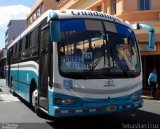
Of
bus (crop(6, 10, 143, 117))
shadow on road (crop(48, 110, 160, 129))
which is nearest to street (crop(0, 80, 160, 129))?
shadow on road (crop(48, 110, 160, 129))

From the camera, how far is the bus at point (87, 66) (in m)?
8.98

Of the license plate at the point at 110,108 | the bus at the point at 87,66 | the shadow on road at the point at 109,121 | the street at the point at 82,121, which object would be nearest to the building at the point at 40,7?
the street at the point at 82,121

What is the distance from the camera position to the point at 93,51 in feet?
30.8

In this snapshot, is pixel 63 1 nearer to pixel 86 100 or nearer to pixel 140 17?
pixel 140 17

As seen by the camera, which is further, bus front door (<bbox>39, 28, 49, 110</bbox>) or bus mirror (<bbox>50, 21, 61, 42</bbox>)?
bus front door (<bbox>39, 28, 49, 110</bbox>)

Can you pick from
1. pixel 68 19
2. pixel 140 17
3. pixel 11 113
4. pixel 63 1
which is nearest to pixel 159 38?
pixel 140 17

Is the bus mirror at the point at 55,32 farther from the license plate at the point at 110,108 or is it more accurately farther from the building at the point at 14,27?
the building at the point at 14,27

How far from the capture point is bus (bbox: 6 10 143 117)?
29.5ft

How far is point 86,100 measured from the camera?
9.08 meters

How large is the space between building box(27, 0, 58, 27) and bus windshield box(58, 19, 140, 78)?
40.9 metres

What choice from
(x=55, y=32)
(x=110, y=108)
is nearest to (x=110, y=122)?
(x=110, y=108)

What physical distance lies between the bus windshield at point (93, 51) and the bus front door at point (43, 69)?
2.90 ft

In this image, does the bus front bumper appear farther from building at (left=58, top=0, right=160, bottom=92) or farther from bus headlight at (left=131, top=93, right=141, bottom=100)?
building at (left=58, top=0, right=160, bottom=92)

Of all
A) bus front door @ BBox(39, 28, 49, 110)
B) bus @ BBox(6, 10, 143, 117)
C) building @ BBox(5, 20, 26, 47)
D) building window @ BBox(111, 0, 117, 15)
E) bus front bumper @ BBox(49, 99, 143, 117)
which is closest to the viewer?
bus front bumper @ BBox(49, 99, 143, 117)
